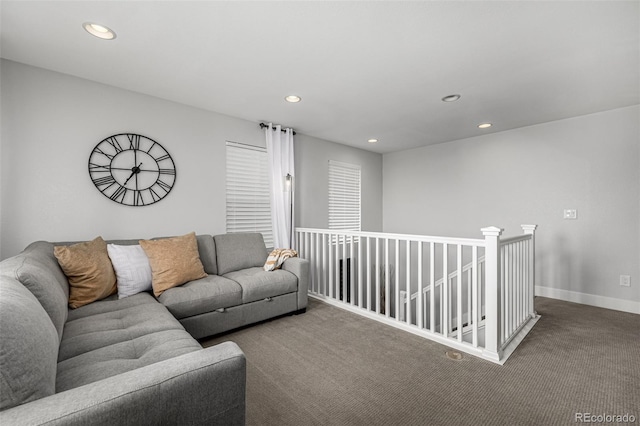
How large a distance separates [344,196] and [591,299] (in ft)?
11.9

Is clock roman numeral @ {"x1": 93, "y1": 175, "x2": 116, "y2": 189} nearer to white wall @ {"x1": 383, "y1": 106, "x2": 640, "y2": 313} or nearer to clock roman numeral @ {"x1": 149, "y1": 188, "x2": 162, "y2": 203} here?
clock roman numeral @ {"x1": 149, "y1": 188, "x2": 162, "y2": 203}

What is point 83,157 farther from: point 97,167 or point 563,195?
point 563,195

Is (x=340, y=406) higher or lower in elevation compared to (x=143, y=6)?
lower

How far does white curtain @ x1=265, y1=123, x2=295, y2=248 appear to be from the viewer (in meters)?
3.79

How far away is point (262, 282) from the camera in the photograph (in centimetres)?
272

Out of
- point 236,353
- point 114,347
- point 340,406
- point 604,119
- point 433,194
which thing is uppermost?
point 604,119

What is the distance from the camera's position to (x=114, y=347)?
1.44m

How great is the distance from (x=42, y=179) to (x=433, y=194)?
5.14m

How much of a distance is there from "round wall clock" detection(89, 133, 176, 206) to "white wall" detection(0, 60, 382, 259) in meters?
0.06

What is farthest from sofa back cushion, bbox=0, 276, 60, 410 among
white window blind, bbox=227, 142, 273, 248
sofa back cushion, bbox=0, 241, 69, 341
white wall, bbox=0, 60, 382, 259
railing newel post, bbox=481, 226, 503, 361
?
white window blind, bbox=227, 142, 273, 248

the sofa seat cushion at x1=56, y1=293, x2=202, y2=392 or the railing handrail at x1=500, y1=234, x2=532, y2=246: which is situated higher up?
the railing handrail at x1=500, y1=234, x2=532, y2=246

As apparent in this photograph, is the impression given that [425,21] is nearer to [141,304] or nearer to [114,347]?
[114,347]

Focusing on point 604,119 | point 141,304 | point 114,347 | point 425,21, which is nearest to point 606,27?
point 425,21

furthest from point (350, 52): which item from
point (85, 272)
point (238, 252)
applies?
point (85, 272)
